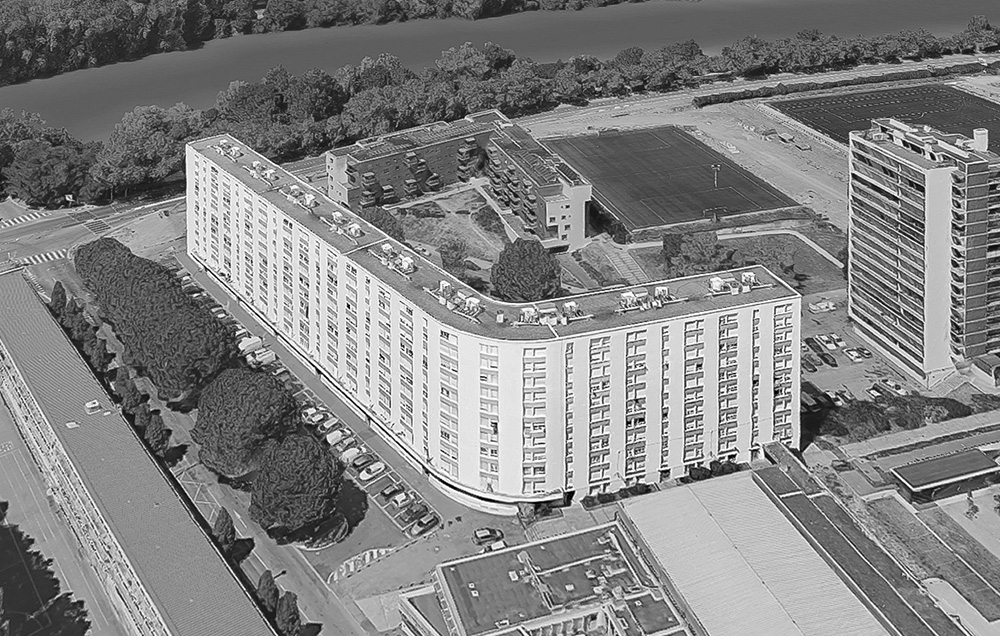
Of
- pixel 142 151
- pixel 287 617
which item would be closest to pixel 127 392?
pixel 287 617

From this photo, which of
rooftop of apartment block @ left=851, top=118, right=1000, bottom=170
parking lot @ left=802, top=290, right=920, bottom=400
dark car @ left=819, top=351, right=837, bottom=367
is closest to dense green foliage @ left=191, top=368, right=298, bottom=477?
parking lot @ left=802, top=290, right=920, bottom=400

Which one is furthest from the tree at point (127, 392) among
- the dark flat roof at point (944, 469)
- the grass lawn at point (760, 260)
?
the dark flat roof at point (944, 469)

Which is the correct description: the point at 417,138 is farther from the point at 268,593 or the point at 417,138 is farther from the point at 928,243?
the point at 268,593

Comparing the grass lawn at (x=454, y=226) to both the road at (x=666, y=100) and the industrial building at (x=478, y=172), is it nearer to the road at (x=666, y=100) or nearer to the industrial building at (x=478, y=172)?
the industrial building at (x=478, y=172)

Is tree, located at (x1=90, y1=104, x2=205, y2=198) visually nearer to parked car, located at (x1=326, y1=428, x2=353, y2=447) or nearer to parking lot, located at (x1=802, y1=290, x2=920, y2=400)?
parked car, located at (x1=326, y1=428, x2=353, y2=447)

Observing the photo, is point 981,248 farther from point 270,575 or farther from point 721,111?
point 721,111

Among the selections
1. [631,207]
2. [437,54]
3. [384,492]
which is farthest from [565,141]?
[384,492]
